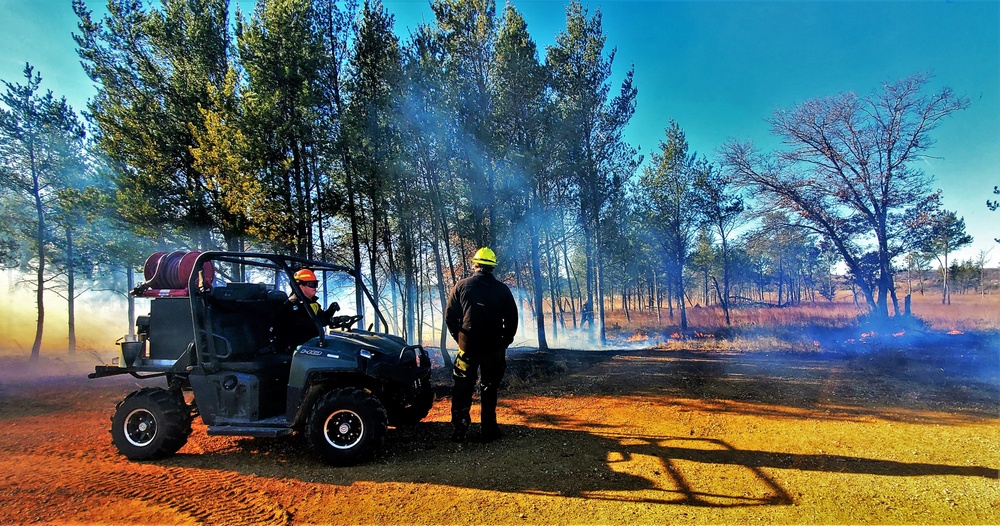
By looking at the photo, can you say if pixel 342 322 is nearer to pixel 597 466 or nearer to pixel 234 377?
pixel 234 377

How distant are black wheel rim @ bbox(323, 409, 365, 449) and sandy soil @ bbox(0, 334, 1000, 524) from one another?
1.04 ft

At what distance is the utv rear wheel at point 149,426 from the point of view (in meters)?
5.07

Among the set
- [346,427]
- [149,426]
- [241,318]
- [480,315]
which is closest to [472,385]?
[480,315]

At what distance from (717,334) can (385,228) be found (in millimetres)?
15883

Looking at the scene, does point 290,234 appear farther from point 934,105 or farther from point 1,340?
point 1,340

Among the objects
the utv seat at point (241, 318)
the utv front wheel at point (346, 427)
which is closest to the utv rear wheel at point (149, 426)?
the utv seat at point (241, 318)

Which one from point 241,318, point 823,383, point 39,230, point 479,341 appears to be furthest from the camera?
point 39,230

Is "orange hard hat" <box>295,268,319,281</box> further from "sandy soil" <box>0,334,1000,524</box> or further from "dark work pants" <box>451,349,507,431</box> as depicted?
"dark work pants" <box>451,349,507,431</box>

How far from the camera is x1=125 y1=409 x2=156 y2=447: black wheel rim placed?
516 centimetres

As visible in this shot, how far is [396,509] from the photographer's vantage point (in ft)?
12.2

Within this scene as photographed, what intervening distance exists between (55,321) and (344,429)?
1679 inches

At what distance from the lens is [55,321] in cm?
3288

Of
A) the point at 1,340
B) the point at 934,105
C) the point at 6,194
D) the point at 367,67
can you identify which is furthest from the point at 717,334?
the point at 1,340

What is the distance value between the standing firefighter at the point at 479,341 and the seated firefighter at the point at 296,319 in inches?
74.5
